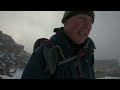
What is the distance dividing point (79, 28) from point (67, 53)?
0.19m

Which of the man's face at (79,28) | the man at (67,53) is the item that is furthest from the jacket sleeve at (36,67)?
the man's face at (79,28)

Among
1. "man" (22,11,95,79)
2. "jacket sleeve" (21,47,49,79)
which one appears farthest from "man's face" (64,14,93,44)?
"jacket sleeve" (21,47,49,79)

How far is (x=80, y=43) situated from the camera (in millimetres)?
1771

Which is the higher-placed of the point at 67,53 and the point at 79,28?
the point at 79,28

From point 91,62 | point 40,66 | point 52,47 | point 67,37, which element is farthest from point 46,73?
point 91,62

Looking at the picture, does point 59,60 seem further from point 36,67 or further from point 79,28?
point 79,28

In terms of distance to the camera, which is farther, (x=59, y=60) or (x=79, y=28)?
(x=79, y=28)

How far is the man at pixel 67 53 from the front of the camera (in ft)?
5.02

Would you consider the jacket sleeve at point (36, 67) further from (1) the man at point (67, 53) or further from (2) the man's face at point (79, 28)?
(2) the man's face at point (79, 28)

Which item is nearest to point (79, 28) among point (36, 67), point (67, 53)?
point (67, 53)

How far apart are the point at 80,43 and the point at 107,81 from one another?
0.92 metres

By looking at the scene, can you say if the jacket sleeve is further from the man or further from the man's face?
the man's face

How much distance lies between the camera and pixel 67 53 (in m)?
1.66

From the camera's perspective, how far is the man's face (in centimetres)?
171
